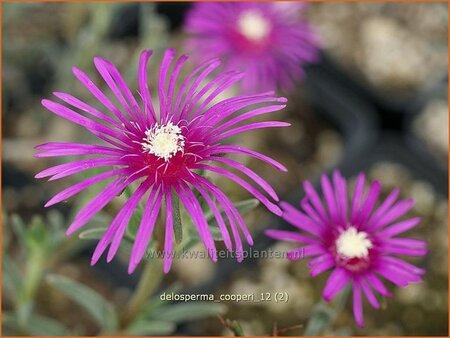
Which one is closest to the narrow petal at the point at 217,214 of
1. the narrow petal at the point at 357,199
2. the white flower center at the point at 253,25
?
the narrow petal at the point at 357,199

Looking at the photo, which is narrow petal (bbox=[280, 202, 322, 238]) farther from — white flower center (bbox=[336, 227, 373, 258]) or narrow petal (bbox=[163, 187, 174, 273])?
narrow petal (bbox=[163, 187, 174, 273])

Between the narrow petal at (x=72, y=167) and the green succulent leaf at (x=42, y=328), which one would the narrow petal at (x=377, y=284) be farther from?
the green succulent leaf at (x=42, y=328)

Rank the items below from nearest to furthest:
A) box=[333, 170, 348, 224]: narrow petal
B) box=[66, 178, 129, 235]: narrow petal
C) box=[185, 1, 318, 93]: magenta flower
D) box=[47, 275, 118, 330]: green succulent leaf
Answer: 1. box=[66, 178, 129, 235]: narrow petal
2. box=[333, 170, 348, 224]: narrow petal
3. box=[47, 275, 118, 330]: green succulent leaf
4. box=[185, 1, 318, 93]: magenta flower

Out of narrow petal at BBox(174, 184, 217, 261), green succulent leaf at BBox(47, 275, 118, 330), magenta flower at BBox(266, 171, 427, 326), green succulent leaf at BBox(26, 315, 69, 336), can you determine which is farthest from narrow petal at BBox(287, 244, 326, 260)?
green succulent leaf at BBox(26, 315, 69, 336)

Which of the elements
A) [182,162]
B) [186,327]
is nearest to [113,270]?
[186,327]

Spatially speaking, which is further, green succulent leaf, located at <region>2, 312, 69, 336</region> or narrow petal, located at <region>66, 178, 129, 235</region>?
green succulent leaf, located at <region>2, 312, 69, 336</region>

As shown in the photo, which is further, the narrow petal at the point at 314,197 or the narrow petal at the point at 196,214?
the narrow petal at the point at 314,197
